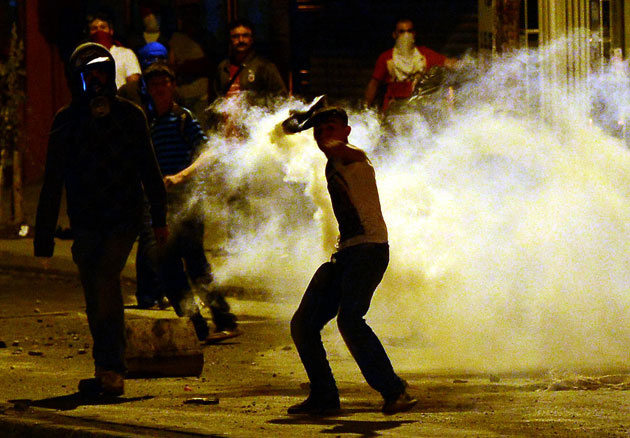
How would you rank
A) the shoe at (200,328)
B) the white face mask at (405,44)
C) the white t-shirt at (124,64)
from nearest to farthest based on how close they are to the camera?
1. the shoe at (200,328)
2. the white face mask at (405,44)
3. the white t-shirt at (124,64)

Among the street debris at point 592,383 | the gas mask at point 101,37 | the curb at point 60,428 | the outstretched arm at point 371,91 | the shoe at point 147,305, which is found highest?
the gas mask at point 101,37

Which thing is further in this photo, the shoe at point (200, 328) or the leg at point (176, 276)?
the shoe at point (200, 328)

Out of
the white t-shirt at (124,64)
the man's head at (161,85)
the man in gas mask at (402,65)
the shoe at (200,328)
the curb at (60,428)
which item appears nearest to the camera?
the curb at (60,428)

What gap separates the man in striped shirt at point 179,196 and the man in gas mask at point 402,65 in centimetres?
465

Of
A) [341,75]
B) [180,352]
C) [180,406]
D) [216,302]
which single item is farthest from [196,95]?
[180,406]

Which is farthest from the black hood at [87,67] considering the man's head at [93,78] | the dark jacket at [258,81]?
the dark jacket at [258,81]

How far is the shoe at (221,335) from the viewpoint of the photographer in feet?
33.8

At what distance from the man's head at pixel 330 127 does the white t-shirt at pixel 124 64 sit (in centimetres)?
744

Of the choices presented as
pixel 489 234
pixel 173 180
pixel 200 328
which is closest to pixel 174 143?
pixel 173 180

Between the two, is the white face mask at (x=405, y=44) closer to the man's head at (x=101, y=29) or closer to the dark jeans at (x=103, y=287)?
the man's head at (x=101, y=29)

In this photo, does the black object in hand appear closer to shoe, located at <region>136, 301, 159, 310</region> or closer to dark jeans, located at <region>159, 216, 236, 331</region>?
dark jeans, located at <region>159, 216, 236, 331</region>

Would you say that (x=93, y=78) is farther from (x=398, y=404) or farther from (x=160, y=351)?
(x=398, y=404)

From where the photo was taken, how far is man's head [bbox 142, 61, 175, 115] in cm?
995

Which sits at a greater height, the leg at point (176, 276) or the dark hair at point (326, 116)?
the dark hair at point (326, 116)
